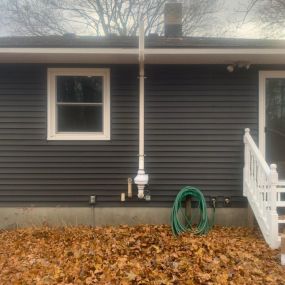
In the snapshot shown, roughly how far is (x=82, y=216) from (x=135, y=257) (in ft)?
6.38

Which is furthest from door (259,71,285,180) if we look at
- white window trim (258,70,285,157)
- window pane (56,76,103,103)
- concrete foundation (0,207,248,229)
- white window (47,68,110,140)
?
window pane (56,76,103,103)

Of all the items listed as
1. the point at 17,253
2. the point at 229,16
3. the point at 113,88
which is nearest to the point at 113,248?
the point at 17,253

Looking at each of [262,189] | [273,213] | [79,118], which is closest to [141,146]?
[79,118]

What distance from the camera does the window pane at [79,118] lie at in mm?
6328

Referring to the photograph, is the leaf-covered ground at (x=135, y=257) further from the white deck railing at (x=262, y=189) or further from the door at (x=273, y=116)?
the door at (x=273, y=116)

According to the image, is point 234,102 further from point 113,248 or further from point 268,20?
point 268,20

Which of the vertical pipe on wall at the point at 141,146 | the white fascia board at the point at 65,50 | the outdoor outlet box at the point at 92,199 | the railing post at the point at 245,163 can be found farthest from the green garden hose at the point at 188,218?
the white fascia board at the point at 65,50

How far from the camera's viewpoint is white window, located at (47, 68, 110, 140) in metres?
6.29

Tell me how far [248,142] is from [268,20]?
40.8 feet

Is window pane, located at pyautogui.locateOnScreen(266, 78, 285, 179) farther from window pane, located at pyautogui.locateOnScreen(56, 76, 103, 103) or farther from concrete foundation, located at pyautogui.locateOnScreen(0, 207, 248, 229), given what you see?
window pane, located at pyautogui.locateOnScreen(56, 76, 103, 103)

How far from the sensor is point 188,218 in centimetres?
622

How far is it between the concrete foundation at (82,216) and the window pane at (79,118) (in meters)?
1.40

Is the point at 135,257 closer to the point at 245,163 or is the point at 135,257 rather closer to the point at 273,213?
the point at 273,213

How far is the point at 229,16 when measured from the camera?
1800 cm
